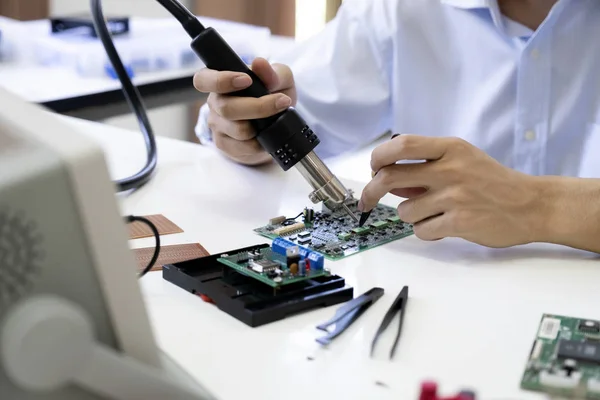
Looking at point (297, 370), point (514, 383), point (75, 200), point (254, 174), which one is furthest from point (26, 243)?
point (254, 174)

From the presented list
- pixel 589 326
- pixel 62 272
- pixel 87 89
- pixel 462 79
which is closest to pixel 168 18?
pixel 87 89

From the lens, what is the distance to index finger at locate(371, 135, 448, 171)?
0.94 metres

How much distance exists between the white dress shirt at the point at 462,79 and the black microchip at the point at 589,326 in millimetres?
614

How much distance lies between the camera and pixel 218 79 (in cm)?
103

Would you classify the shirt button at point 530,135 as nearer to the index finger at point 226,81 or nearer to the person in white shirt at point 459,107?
the person in white shirt at point 459,107

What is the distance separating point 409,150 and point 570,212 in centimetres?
20

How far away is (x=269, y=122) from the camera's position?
1.01 meters

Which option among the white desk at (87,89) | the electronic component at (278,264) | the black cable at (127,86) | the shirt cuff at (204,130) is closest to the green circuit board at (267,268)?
the electronic component at (278,264)

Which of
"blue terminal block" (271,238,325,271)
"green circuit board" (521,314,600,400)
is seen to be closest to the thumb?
"blue terminal block" (271,238,325,271)

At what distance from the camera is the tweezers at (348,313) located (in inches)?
28.9

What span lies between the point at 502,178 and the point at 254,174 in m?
0.39

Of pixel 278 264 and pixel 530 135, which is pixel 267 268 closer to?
pixel 278 264

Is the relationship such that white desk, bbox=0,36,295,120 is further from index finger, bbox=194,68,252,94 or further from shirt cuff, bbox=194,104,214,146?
index finger, bbox=194,68,252,94

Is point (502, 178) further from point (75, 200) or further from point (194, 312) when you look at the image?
point (75, 200)
